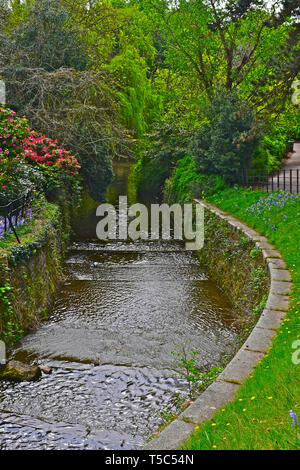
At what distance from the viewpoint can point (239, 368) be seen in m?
4.48

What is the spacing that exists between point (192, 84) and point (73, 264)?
39.8 ft

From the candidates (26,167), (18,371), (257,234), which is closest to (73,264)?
(26,167)

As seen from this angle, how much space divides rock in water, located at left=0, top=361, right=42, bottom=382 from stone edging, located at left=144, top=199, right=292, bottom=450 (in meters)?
2.73

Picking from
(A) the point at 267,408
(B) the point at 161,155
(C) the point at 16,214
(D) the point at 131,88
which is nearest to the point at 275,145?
(B) the point at 161,155

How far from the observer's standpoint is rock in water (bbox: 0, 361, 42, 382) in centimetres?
568

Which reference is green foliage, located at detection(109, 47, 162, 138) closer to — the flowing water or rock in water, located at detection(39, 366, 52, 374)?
the flowing water

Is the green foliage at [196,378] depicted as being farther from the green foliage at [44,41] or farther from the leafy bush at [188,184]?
the green foliage at [44,41]

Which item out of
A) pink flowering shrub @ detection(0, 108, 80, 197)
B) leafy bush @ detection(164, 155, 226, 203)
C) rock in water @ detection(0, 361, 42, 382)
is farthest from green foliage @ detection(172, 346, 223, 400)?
leafy bush @ detection(164, 155, 226, 203)

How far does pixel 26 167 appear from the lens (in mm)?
10609

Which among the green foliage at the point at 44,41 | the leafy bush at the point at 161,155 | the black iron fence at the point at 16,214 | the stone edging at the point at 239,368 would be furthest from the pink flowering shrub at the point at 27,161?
the leafy bush at the point at 161,155

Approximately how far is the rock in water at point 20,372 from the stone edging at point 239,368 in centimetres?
273

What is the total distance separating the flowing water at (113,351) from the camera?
15.4ft
